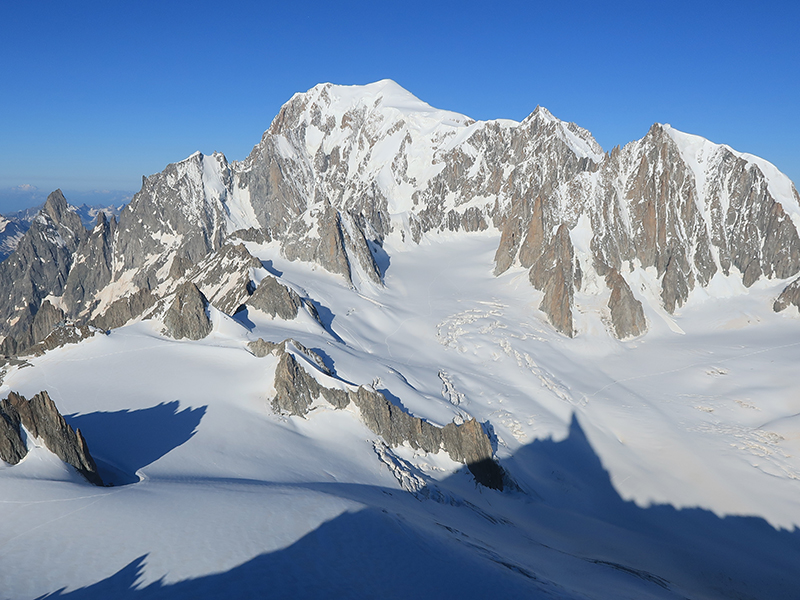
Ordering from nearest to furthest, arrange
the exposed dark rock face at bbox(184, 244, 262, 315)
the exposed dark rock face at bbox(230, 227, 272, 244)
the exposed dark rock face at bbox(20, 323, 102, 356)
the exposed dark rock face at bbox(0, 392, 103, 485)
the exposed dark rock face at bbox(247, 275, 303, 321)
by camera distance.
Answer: the exposed dark rock face at bbox(0, 392, 103, 485) → the exposed dark rock face at bbox(20, 323, 102, 356) → the exposed dark rock face at bbox(247, 275, 303, 321) → the exposed dark rock face at bbox(184, 244, 262, 315) → the exposed dark rock face at bbox(230, 227, 272, 244)

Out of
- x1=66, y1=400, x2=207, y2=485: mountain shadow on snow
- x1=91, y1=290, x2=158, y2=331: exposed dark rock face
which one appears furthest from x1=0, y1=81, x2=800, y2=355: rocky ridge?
x1=66, y1=400, x2=207, y2=485: mountain shadow on snow

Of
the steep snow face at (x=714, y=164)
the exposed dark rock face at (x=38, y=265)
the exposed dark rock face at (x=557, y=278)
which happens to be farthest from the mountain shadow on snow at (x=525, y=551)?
the exposed dark rock face at (x=38, y=265)

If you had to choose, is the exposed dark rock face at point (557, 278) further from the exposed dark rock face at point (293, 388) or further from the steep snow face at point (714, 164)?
the exposed dark rock face at point (293, 388)

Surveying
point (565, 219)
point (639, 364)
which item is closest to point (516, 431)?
point (639, 364)

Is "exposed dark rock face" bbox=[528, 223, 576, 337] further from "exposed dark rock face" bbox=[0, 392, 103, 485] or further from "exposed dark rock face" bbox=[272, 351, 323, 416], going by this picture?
"exposed dark rock face" bbox=[0, 392, 103, 485]

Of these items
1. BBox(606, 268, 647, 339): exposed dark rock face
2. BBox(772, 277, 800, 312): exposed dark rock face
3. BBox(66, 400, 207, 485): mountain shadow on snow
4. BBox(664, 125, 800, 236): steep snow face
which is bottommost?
BBox(66, 400, 207, 485): mountain shadow on snow

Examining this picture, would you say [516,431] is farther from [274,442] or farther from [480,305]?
[480,305]

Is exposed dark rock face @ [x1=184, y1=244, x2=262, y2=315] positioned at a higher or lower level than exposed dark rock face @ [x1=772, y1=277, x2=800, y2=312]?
lower
